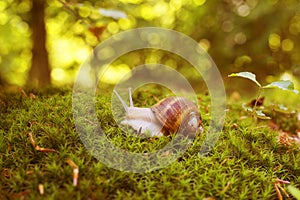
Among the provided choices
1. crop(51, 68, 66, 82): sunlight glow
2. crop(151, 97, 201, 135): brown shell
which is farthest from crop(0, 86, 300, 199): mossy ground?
crop(51, 68, 66, 82): sunlight glow

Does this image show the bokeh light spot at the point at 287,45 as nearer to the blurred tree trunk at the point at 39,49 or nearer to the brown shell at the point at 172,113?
the brown shell at the point at 172,113

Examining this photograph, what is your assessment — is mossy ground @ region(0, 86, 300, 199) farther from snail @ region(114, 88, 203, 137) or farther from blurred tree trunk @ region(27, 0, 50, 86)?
blurred tree trunk @ region(27, 0, 50, 86)

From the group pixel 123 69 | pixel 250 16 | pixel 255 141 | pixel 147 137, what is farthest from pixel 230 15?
pixel 147 137

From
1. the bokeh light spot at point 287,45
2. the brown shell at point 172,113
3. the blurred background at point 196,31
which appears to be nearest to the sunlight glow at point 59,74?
the blurred background at point 196,31

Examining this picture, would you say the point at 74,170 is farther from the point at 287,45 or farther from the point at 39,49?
the point at 287,45

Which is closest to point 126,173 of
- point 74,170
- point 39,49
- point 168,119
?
point 74,170

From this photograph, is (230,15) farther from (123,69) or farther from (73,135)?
(73,135)
